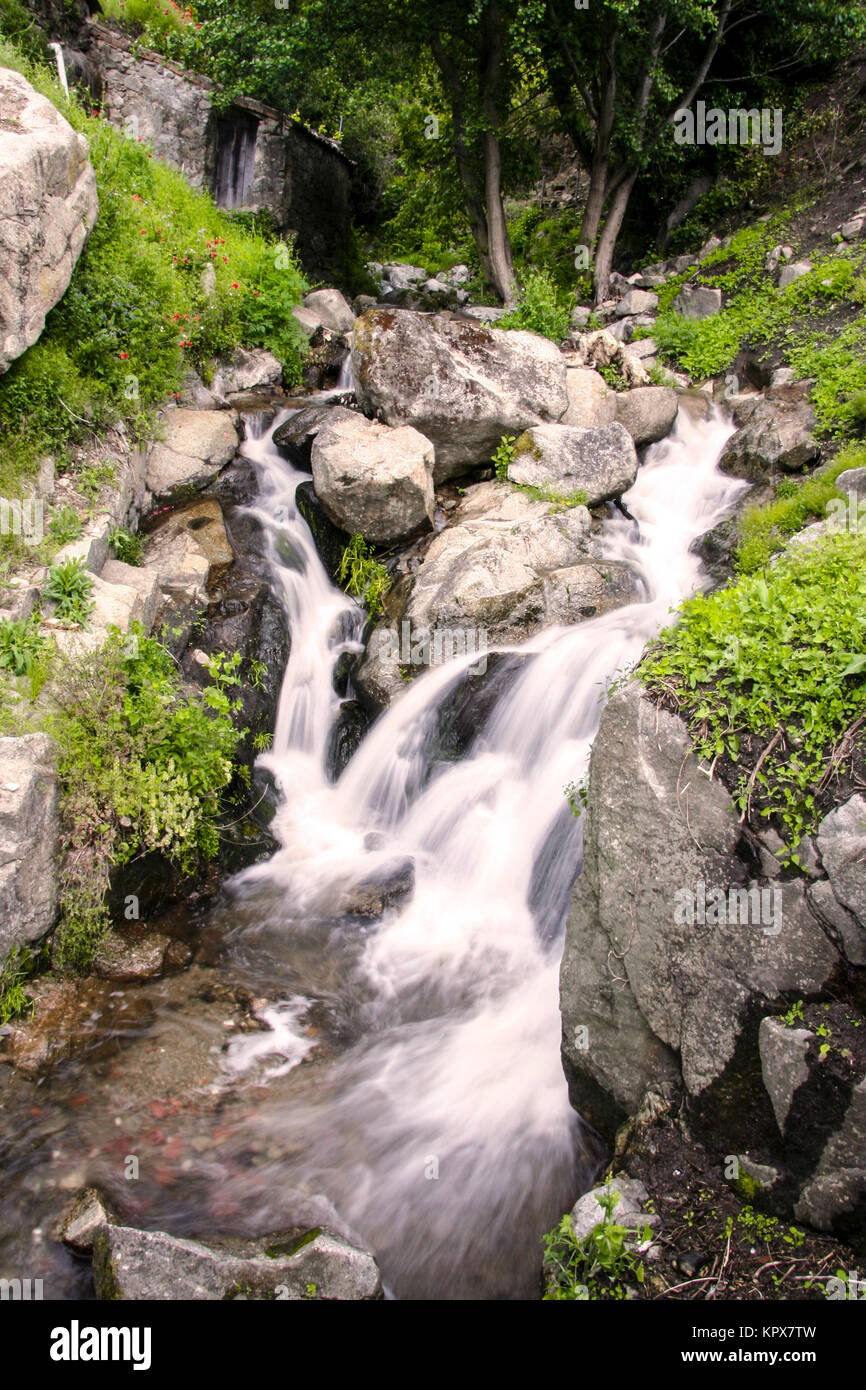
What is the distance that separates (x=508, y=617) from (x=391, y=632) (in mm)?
1359

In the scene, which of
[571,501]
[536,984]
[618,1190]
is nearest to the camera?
[618,1190]

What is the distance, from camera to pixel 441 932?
7031 millimetres

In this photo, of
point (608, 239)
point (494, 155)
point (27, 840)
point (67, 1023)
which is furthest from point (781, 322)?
point (67, 1023)

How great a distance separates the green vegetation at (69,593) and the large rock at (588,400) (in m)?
7.22

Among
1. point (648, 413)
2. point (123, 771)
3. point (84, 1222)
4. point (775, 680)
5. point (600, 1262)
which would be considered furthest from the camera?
point (648, 413)

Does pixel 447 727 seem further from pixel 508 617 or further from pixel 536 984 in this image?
pixel 536 984

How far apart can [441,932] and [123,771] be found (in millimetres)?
3009

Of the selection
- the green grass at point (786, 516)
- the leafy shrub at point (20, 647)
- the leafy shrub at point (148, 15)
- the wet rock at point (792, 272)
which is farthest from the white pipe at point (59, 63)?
the green grass at point (786, 516)

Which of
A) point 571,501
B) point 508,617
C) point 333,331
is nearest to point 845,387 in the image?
point 571,501

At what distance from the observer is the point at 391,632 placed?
9109 millimetres

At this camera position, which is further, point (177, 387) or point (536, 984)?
point (177, 387)

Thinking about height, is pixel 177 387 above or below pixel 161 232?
below

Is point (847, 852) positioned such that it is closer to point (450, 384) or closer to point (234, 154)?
point (450, 384)

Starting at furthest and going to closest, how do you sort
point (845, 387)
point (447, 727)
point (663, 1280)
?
point (845, 387) < point (447, 727) < point (663, 1280)
